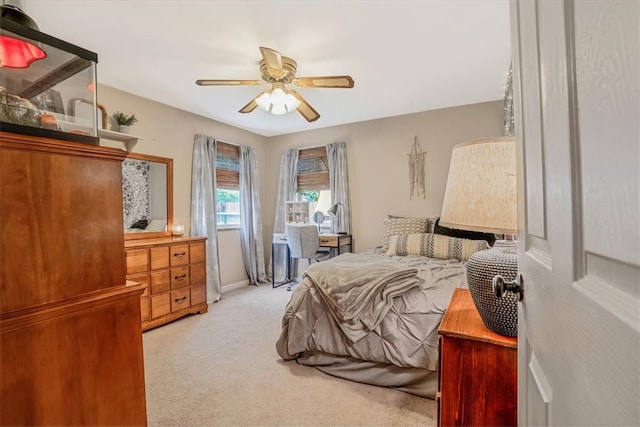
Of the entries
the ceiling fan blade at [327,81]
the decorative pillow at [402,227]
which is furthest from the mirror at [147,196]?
the decorative pillow at [402,227]

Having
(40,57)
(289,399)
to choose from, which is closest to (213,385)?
(289,399)

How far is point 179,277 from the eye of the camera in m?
→ 3.16

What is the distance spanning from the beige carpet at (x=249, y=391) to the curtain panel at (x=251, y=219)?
181 cm

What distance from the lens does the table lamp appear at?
0.94m

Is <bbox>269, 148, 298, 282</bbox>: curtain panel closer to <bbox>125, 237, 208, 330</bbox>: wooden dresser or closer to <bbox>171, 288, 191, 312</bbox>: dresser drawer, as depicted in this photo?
<bbox>125, 237, 208, 330</bbox>: wooden dresser

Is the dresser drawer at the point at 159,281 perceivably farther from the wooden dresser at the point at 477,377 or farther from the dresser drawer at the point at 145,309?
the wooden dresser at the point at 477,377

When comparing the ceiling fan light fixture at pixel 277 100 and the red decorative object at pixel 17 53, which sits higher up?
the ceiling fan light fixture at pixel 277 100

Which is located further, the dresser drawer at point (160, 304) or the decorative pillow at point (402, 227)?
the decorative pillow at point (402, 227)

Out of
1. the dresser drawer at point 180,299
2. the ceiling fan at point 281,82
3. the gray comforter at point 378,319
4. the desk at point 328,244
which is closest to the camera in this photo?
the gray comforter at point 378,319

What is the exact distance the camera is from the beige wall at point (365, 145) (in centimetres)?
346

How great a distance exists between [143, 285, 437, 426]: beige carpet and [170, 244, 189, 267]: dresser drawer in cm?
71

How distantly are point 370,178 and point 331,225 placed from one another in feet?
2.94

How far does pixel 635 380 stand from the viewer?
26 cm

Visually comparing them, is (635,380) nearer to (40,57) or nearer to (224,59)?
(40,57)
